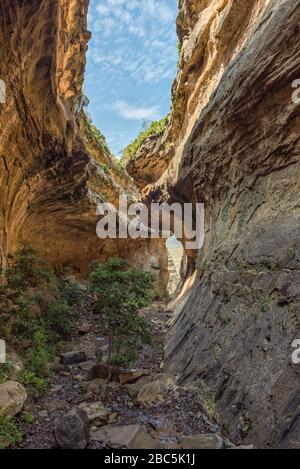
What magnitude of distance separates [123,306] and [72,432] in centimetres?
366

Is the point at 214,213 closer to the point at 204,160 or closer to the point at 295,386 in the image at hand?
the point at 204,160

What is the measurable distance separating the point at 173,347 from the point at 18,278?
17.9 ft

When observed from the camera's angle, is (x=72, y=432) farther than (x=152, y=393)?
No

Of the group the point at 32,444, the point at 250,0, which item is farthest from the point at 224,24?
the point at 32,444

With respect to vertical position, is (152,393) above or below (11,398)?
below

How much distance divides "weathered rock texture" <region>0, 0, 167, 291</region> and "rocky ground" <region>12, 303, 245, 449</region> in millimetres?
5264

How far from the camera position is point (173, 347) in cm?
995

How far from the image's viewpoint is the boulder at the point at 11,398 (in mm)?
5932

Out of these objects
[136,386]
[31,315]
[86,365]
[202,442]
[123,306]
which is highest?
[123,306]

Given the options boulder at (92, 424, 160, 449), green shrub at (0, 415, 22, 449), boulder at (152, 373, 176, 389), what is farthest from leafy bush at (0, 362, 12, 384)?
boulder at (152, 373, 176, 389)

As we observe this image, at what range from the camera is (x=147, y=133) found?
78.9 feet

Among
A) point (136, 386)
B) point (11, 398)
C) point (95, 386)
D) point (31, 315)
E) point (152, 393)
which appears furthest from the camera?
point (31, 315)

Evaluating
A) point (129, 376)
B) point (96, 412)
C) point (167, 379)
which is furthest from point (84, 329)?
point (96, 412)

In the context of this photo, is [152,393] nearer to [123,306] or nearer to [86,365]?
[123,306]
